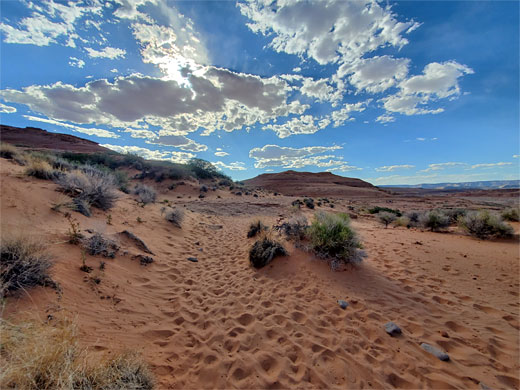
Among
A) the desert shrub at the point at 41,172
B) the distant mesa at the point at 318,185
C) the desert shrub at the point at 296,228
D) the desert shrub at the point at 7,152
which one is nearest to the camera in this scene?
the desert shrub at the point at 296,228

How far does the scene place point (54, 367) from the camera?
1.68 meters

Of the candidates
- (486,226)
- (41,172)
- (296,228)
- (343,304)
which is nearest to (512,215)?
(486,226)

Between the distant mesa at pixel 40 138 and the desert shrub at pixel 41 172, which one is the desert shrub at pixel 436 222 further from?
the distant mesa at pixel 40 138

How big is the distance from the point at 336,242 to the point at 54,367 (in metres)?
4.86

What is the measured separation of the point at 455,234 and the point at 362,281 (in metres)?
6.64

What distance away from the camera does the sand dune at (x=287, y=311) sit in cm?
251

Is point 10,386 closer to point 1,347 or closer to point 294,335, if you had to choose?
point 1,347

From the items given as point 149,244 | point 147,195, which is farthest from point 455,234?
point 147,195

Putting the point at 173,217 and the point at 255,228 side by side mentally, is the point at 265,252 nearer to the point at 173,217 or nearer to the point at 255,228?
the point at 255,228

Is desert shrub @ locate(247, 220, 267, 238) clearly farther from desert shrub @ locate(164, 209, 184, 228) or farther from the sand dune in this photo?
desert shrub @ locate(164, 209, 184, 228)

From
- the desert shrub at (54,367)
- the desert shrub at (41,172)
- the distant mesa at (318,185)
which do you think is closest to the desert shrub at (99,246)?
the desert shrub at (54,367)

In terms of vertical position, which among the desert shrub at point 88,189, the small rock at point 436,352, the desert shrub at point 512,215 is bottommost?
the small rock at point 436,352

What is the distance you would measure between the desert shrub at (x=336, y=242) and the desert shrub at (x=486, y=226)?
5705 mm

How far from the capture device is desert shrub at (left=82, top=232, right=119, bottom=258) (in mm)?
4203
